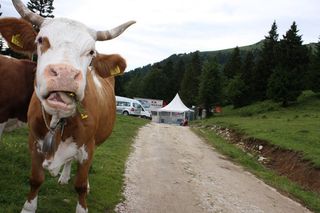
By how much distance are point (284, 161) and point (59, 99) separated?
15221 mm

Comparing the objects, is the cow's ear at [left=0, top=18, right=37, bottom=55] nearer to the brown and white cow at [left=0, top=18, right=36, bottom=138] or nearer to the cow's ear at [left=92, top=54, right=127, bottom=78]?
the cow's ear at [left=92, top=54, right=127, bottom=78]

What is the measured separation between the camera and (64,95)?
441cm

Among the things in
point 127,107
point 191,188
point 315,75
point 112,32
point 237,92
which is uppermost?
point 315,75

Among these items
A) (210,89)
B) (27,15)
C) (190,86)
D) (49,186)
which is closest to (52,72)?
(27,15)

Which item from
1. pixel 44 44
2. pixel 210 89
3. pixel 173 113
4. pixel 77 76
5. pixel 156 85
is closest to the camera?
pixel 77 76

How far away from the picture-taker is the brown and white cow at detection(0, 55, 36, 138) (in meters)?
7.90

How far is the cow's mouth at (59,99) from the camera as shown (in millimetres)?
4404

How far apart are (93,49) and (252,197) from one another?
6901 millimetres

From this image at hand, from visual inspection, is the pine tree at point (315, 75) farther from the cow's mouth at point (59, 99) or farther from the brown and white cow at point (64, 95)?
the cow's mouth at point (59, 99)

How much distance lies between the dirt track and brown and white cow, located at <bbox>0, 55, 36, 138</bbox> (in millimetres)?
2500

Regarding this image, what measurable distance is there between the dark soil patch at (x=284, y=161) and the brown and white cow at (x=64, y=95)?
9.99 metres

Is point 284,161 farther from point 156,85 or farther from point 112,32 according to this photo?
point 156,85

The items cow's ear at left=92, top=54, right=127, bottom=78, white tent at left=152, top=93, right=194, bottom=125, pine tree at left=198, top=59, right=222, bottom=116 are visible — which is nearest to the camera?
cow's ear at left=92, top=54, right=127, bottom=78

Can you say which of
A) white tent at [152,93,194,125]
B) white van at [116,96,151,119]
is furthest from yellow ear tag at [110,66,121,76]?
white tent at [152,93,194,125]
